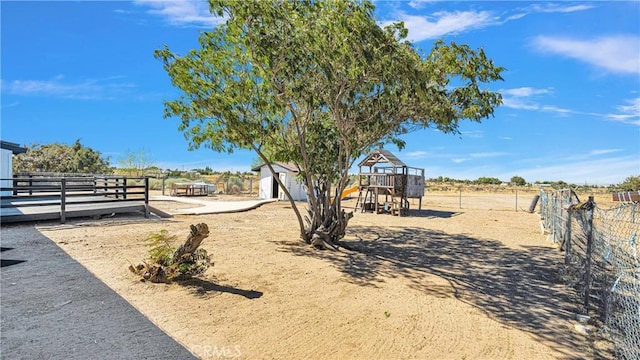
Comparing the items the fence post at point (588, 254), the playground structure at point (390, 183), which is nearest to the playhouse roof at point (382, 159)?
the playground structure at point (390, 183)

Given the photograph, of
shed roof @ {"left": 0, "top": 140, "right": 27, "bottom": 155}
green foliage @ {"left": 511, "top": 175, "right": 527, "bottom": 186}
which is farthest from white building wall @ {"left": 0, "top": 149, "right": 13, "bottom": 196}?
green foliage @ {"left": 511, "top": 175, "right": 527, "bottom": 186}

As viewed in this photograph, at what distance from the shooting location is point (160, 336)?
3816 millimetres

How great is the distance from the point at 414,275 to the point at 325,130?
4.37 m

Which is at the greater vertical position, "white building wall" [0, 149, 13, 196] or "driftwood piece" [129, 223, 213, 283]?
"white building wall" [0, 149, 13, 196]

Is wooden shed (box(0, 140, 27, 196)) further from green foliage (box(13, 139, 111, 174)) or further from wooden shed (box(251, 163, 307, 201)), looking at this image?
green foliage (box(13, 139, 111, 174))

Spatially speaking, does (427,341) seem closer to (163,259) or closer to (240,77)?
(163,259)

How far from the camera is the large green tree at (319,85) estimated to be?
608cm

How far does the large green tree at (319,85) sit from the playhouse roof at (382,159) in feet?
32.6

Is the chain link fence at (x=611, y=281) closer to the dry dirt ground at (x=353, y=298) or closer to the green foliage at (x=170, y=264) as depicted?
the dry dirt ground at (x=353, y=298)

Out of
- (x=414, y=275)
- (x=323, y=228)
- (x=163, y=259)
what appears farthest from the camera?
(x=323, y=228)

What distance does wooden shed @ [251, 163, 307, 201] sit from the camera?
25.5 m

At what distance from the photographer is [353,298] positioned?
5.32 metres

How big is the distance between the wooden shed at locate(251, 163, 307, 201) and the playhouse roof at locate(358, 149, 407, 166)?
6.22 m

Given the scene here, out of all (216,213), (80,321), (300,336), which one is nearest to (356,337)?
(300,336)
